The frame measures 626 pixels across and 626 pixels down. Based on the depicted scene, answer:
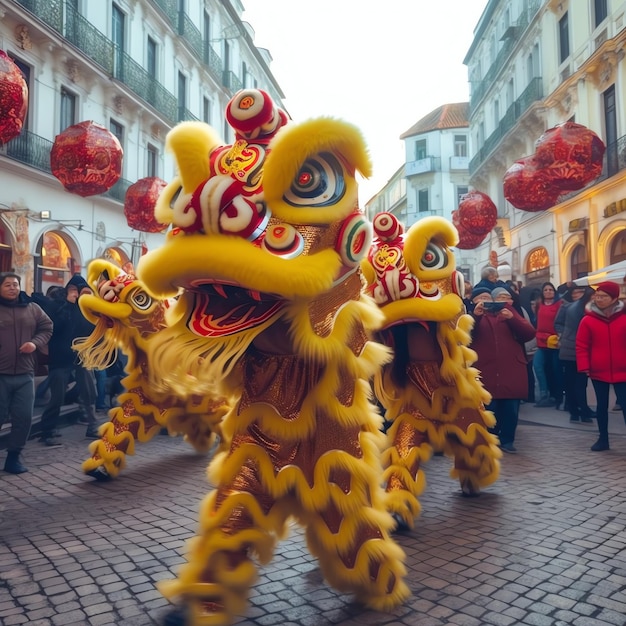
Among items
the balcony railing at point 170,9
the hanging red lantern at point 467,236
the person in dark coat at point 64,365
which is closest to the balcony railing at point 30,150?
the person in dark coat at point 64,365

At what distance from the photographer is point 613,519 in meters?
3.85

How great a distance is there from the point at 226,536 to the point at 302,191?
127cm

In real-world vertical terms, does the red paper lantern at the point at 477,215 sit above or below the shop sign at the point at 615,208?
below

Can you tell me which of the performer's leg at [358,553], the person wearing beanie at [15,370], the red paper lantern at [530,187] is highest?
the red paper lantern at [530,187]

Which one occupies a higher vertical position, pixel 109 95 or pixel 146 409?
pixel 109 95

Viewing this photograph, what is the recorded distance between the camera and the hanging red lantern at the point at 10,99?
14.1 ft

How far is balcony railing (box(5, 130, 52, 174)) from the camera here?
12672mm

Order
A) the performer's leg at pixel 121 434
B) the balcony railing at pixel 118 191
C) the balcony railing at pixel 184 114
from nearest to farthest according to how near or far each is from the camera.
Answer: the performer's leg at pixel 121 434 → the balcony railing at pixel 118 191 → the balcony railing at pixel 184 114

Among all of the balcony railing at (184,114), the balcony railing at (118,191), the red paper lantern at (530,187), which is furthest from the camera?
the balcony railing at (184,114)

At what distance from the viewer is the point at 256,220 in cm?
215

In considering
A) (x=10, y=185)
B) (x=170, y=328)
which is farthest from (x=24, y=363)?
(x=10, y=185)

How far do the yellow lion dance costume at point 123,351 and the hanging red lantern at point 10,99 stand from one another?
3.86 ft

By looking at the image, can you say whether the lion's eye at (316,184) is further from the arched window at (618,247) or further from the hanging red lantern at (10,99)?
the arched window at (618,247)

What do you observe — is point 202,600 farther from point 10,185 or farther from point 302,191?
point 10,185
